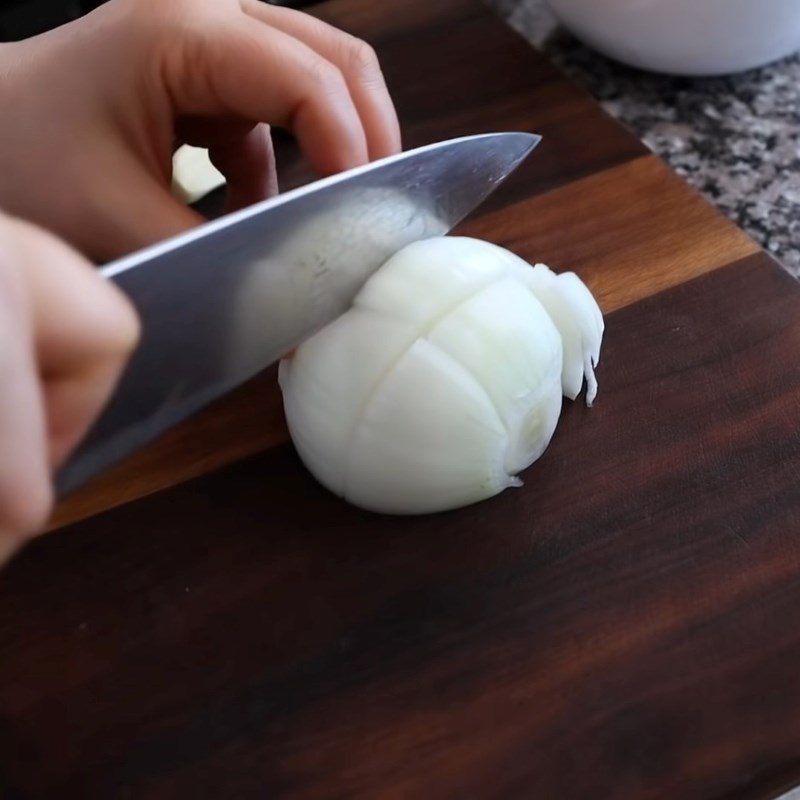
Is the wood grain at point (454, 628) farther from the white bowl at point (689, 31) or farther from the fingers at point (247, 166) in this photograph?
the white bowl at point (689, 31)

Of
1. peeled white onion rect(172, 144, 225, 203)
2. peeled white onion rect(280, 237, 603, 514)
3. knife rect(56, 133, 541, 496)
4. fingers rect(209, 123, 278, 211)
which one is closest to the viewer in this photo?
knife rect(56, 133, 541, 496)

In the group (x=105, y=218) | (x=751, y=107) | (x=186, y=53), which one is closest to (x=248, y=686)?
(x=105, y=218)

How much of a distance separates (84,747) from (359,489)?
27 cm

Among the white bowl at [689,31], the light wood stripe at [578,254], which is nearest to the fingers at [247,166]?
the light wood stripe at [578,254]

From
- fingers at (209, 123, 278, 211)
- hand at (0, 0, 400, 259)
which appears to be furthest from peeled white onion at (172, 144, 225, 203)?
hand at (0, 0, 400, 259)

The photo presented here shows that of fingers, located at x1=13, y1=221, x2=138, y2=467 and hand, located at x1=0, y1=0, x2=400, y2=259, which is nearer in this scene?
fingers, located at x1=13, y1=221, x2=138, y2=467

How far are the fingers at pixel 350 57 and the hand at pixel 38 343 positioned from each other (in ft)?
1.47

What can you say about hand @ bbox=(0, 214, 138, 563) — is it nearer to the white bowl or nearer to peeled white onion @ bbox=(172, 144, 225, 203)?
peeled white onion @ bbox=(172, 144, 225, 203)

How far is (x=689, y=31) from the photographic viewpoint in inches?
41.4

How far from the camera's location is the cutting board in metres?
0.66

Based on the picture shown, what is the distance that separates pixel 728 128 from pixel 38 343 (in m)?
0.95

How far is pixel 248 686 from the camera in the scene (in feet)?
2.31

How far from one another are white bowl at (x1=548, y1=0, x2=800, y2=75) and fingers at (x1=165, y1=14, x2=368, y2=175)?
1.51ft

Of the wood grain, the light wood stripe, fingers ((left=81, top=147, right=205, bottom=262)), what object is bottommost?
the wood grain
